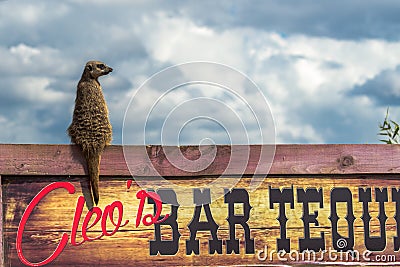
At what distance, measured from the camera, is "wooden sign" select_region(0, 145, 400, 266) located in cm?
394


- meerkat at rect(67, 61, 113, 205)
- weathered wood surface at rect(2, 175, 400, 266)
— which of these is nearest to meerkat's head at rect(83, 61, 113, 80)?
meerkat at rect(67, 61, 113, 205)

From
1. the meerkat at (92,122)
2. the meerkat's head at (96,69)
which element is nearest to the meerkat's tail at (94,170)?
the meerkat at (92,122)

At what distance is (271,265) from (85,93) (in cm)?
161

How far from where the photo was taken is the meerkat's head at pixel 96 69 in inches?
156

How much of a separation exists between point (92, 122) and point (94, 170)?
0.97ft

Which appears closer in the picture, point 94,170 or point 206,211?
point 94,170

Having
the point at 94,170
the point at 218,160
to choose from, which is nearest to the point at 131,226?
the point at 94,170

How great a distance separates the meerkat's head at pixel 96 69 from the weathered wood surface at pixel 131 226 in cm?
65

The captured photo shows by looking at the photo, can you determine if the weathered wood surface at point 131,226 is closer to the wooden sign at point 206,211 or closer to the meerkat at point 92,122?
the wooden sign at point 206,211

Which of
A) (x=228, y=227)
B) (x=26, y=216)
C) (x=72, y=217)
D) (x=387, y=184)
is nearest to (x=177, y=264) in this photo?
(x=228, y=227)

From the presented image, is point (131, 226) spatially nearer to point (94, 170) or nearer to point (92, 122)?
point (94, 170)

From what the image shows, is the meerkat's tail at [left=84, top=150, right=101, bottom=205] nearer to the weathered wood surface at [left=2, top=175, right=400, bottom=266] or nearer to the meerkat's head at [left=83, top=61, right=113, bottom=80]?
the weathered wood surface at [left=2, top=175, right=400, bottom=266]

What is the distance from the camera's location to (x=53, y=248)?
395 cm

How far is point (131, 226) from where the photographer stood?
13.2ft
